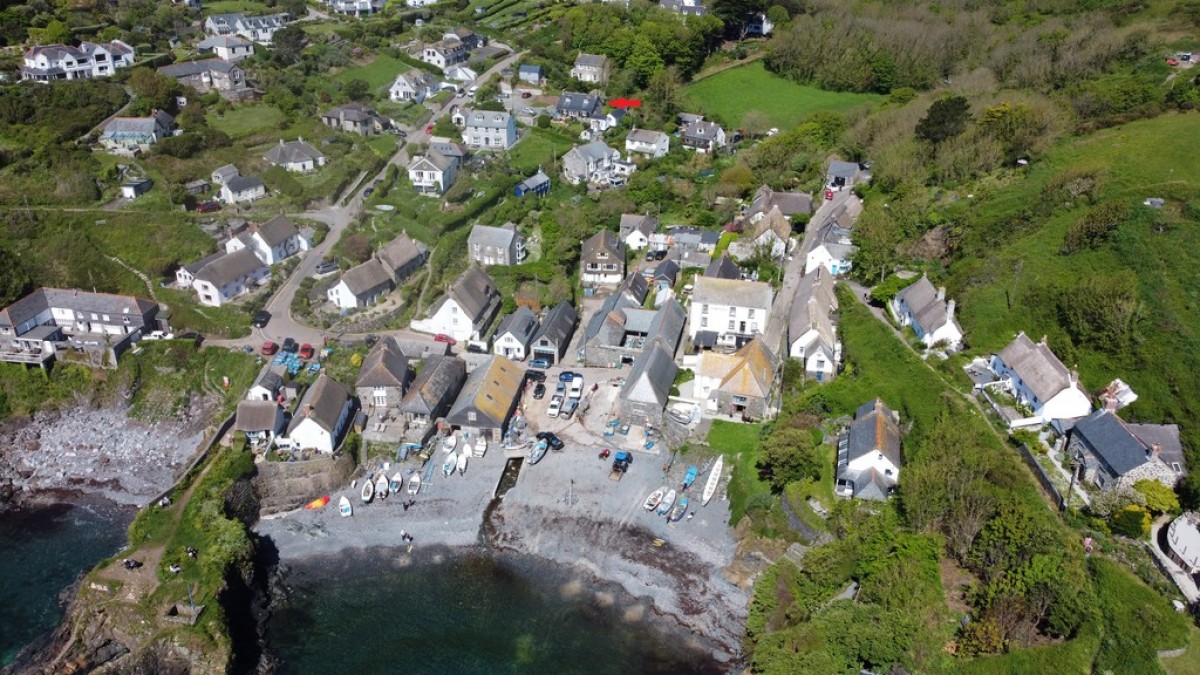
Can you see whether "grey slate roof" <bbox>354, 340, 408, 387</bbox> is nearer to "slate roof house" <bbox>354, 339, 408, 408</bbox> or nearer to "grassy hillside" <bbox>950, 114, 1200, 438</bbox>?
"slate roof house" <bbox>354, 339, 408, 408</bbox>

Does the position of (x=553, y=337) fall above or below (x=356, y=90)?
above

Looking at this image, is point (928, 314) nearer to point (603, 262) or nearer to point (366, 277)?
point (603, 262)

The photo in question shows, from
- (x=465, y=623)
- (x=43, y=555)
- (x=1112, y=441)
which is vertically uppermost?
(x=1112, y=441)

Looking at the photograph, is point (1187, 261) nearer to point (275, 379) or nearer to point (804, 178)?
point (804, 178)

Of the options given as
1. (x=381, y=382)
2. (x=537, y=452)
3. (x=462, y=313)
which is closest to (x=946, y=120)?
(x=462, y=313)


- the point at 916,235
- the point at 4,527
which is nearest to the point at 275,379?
the point at 4,527
